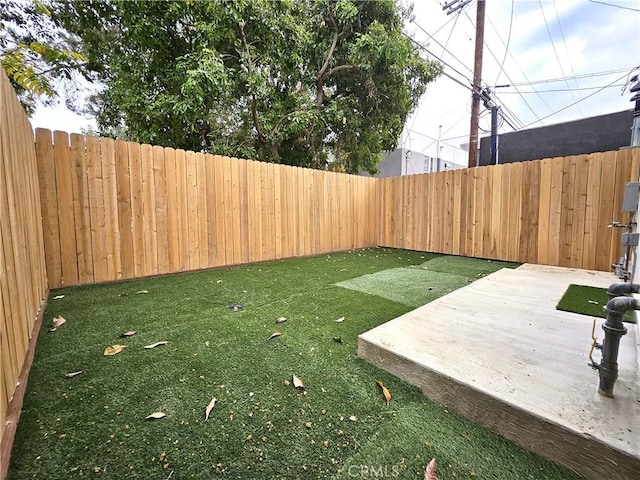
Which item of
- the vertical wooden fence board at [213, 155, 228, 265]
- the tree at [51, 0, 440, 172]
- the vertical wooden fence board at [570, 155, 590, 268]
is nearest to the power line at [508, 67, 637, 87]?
the tree at [51, 0, 440, 172]

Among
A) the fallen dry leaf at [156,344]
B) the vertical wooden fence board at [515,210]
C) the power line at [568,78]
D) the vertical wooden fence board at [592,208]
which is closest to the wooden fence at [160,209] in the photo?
the fallen dry leaf at [156,344]

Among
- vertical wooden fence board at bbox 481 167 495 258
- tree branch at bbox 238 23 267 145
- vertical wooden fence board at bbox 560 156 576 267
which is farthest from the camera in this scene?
tree branch at bbox 238 23 267 145

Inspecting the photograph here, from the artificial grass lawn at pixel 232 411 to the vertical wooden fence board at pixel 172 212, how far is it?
1423mm

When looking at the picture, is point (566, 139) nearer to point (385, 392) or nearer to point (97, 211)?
point (385, 392)

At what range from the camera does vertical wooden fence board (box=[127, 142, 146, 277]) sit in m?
3.20

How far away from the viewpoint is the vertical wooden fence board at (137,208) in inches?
126

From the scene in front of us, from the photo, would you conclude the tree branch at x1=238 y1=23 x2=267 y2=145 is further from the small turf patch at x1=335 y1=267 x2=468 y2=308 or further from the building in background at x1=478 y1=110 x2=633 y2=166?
the building in background at x1=478 y1=110 x2=633 y2=166

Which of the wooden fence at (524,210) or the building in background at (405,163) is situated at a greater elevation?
the building in background at (405,163)

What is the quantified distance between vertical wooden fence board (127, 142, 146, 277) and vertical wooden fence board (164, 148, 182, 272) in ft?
0.93

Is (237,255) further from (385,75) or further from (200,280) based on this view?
(385,75)

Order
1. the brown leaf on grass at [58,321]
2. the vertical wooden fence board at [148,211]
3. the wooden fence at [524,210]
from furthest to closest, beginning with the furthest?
1. the wooden fence at [524,210]
2. the vertical wooden fence board at [148,211]
3. the brown leaf on grass at [58,321]

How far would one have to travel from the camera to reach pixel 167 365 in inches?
57.9

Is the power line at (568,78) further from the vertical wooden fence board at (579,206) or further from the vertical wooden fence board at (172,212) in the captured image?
the vertical wooden fence board at (172,212)

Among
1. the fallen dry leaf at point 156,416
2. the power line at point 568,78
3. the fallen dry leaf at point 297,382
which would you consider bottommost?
the fallen dry leaf at point 297,382
